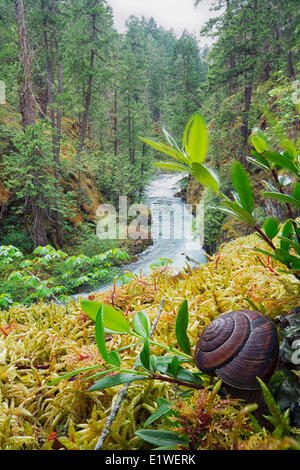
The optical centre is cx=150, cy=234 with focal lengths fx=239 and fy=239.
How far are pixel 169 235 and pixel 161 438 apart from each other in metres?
15.2

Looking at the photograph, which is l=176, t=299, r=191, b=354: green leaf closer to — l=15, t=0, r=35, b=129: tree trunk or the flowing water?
the flowing water

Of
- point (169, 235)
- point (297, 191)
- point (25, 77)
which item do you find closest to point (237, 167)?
point (297, 191)

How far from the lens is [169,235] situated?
617 inches

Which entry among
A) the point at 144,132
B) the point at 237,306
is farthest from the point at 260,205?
the point at 144,132

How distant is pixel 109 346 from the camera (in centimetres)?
94

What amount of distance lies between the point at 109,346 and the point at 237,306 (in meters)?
0.54

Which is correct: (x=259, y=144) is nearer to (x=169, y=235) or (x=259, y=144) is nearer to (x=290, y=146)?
(x=290, y=146)

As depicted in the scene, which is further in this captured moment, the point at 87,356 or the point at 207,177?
the point at 87,356

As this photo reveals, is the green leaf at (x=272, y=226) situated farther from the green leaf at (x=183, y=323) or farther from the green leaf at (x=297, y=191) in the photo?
the green leaf at (x=183, y=323)

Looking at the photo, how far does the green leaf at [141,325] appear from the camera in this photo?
25.5 inches

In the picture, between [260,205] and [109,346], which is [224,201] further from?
[260,205]

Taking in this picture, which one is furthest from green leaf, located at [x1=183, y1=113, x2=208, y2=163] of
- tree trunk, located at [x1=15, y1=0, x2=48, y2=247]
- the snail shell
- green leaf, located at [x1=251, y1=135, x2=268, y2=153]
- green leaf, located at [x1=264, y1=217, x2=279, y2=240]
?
tree trunk, located at [x1=15, y1=0, x2=48, y2=247]

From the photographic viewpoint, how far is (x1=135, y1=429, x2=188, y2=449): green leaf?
1.63 ft

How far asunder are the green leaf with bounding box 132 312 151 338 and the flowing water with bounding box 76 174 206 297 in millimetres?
7073
